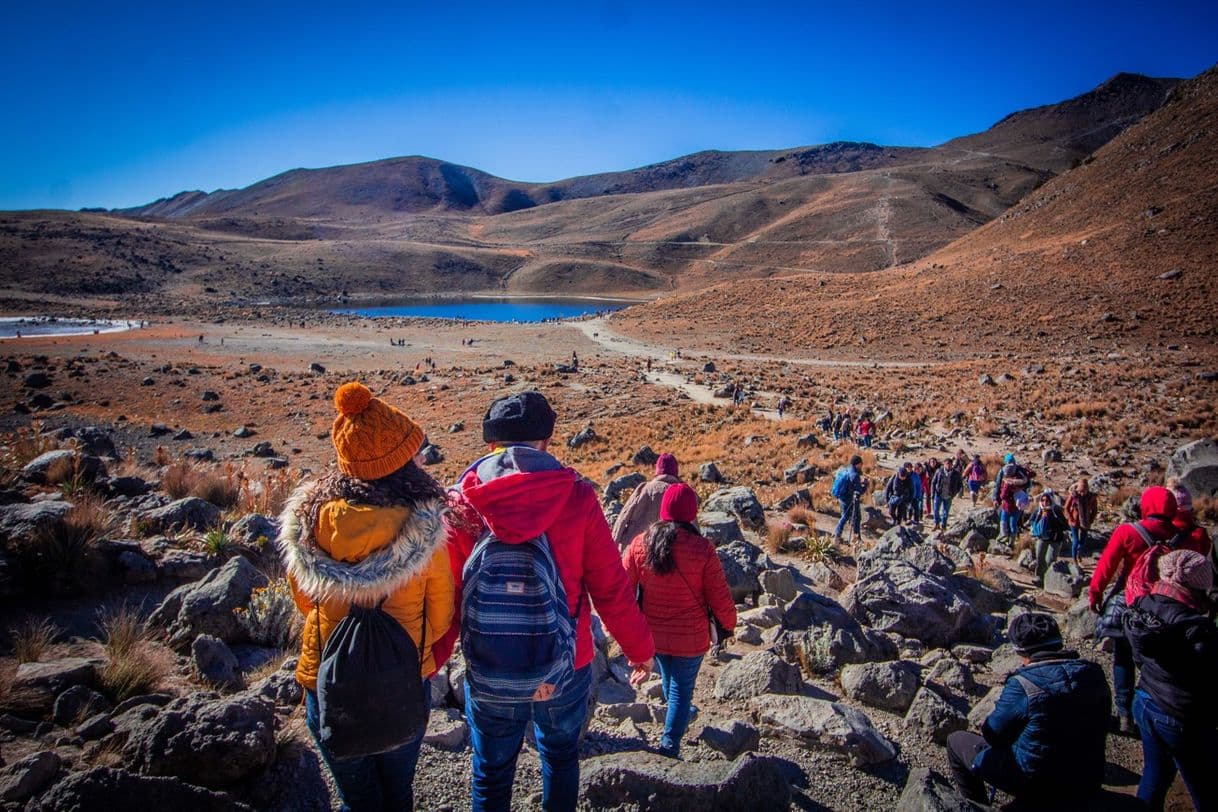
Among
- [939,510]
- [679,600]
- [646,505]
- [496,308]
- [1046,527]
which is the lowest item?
[939,510]

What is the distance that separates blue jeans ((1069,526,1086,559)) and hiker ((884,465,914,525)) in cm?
240

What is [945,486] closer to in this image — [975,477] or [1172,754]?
[975,477]

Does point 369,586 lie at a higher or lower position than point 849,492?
higher

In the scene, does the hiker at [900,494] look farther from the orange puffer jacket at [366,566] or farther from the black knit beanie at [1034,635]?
the orange puffer jacket at [366,566]

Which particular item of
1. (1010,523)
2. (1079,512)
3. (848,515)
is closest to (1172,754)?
(1079,512)

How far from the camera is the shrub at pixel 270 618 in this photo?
14.9ft

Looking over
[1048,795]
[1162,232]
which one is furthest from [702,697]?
[1162,232]

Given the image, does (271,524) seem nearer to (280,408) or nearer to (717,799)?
(717,799)

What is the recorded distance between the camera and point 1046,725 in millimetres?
2955

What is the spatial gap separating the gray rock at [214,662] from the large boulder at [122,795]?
1.54 meters

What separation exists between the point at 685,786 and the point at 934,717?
7.19 ft

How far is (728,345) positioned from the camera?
161 feet

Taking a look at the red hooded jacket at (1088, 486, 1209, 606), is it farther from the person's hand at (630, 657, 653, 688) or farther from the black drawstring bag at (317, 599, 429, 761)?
the black drawstring bag at (317, 599, 429, 761)

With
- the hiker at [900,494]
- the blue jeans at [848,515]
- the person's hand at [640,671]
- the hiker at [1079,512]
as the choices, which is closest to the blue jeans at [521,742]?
the person's hand at [640,671]
